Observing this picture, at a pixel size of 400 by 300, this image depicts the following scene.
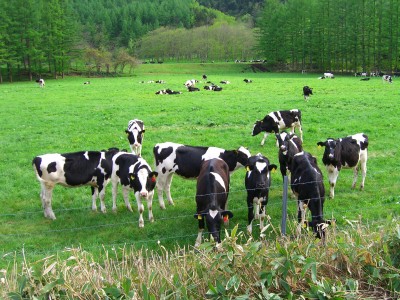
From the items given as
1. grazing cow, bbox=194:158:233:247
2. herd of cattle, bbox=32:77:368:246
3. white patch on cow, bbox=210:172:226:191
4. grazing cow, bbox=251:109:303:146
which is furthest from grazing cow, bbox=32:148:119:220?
grazing cow, bbox=251:109:303:146

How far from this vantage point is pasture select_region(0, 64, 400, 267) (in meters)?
9.41

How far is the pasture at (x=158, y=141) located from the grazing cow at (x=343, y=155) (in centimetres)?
53

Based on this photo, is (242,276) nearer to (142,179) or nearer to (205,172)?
(205,172)

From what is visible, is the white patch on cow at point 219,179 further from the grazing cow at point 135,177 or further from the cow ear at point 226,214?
the grazing cow at point 135,177

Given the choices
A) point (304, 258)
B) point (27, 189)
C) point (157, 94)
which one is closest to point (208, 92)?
point (157, 94)

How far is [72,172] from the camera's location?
10.9 m

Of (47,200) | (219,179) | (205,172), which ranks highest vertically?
(205,172)

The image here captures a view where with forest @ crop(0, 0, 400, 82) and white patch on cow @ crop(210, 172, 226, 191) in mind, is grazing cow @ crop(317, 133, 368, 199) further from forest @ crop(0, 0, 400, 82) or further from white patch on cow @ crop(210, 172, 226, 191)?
forest @ crop(0, 0, 400, 82)

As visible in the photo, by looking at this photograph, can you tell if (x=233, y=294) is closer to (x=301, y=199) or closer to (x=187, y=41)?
(x=301, y=199)

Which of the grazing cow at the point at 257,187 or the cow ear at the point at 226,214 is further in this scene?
the grazing cow at the point at 257,187

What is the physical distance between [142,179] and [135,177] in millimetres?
220

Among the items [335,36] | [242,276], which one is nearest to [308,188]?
[242,276]

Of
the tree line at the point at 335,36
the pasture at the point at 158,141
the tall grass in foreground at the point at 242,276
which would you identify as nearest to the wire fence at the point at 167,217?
the pasture at the point at 158,141

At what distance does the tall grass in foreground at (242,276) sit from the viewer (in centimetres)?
438
